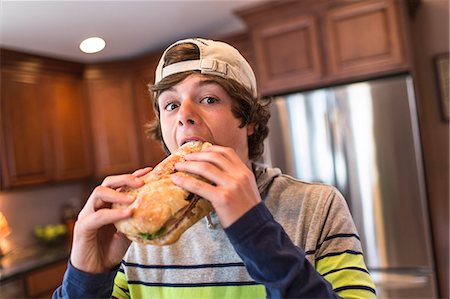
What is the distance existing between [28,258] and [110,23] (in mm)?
2051

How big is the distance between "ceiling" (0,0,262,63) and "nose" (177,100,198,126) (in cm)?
29

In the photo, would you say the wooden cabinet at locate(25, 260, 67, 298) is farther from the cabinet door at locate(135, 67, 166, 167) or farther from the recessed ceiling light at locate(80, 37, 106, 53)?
the recessed ceiling light at locate(80, 37, 106, 53)

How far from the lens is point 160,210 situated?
58 centimetres

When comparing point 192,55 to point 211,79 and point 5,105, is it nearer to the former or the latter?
point 211,79

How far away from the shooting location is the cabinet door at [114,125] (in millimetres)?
2979

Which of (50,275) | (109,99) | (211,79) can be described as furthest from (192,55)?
(109,99)

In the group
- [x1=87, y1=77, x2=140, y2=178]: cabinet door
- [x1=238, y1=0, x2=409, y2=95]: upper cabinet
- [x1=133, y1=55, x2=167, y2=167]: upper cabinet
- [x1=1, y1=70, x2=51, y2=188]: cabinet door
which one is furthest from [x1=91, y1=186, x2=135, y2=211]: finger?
[x1=87, y1=77, x2=140, y2=178]: cabinet door

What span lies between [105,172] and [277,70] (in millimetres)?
1618

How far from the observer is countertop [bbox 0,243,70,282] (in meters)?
2.24

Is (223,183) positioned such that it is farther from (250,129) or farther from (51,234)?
(51,234)

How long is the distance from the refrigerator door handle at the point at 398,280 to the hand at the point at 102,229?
1.75 m

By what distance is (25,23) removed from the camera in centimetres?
131

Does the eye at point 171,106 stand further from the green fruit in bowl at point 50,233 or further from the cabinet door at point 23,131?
the green fruit in bowl at point 50,233

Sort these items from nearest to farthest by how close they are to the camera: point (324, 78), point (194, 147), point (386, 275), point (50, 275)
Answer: point (194, 147) < point (386, 275) < point (324, 78) < point (50, 275)
